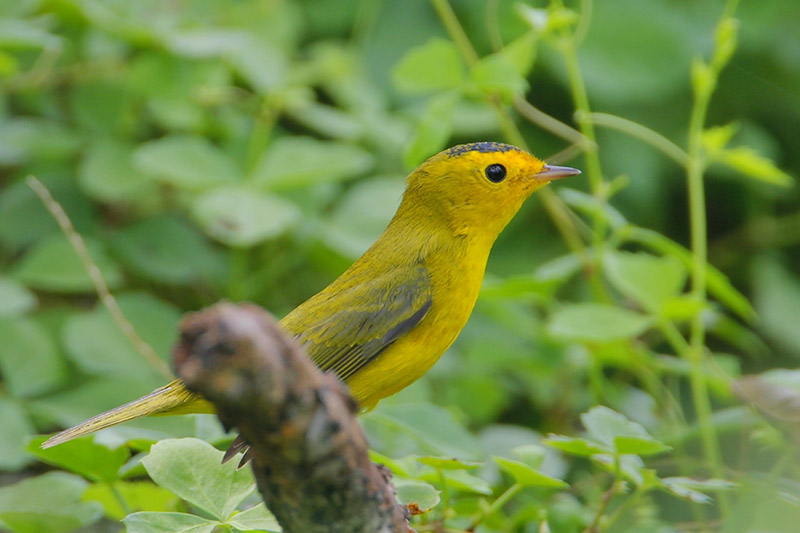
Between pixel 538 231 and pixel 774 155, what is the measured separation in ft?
4.34

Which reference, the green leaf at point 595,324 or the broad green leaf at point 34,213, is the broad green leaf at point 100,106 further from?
the green leaf at point 595,324

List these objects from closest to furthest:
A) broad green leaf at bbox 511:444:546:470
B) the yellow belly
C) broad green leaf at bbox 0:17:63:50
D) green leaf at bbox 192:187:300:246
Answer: broad green leaf at bbox 511:444:546:470
the yellow belly
broad green leaf at bbox 0:17:63:50
green leaf at bbox 192:187:300:246

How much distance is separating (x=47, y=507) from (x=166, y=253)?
1.70 metres

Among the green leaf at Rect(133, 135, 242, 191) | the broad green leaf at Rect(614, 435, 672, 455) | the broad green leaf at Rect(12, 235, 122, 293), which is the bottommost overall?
the broad green leaf at Rect(614, 435, 672, 455)

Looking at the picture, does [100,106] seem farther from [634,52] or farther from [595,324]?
[634,52]

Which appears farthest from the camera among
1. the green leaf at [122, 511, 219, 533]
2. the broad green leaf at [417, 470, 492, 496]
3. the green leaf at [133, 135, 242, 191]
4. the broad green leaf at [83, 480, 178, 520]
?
the green leaf at [133, 135, 242, 191]

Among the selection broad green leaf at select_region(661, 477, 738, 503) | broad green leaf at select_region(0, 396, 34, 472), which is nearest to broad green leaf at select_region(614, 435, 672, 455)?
broad green leaf at select_region(661, 477, 738, 503)

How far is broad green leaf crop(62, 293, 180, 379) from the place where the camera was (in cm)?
303

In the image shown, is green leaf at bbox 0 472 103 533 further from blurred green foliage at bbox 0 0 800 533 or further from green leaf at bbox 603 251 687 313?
green leaf at bbox 603 251 687 313

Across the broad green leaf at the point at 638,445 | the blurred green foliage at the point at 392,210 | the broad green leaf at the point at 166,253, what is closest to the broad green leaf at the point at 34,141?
the blurred green foliage at the point at 392,210

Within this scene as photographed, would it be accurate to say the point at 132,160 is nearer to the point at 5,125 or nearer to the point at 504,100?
the point at 5,125

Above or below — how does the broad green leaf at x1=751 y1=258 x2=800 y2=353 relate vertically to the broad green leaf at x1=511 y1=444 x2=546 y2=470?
above

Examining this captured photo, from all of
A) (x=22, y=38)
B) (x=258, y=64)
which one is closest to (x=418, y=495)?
(x=22, y=38)

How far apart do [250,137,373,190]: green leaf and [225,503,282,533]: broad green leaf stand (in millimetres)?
1800
